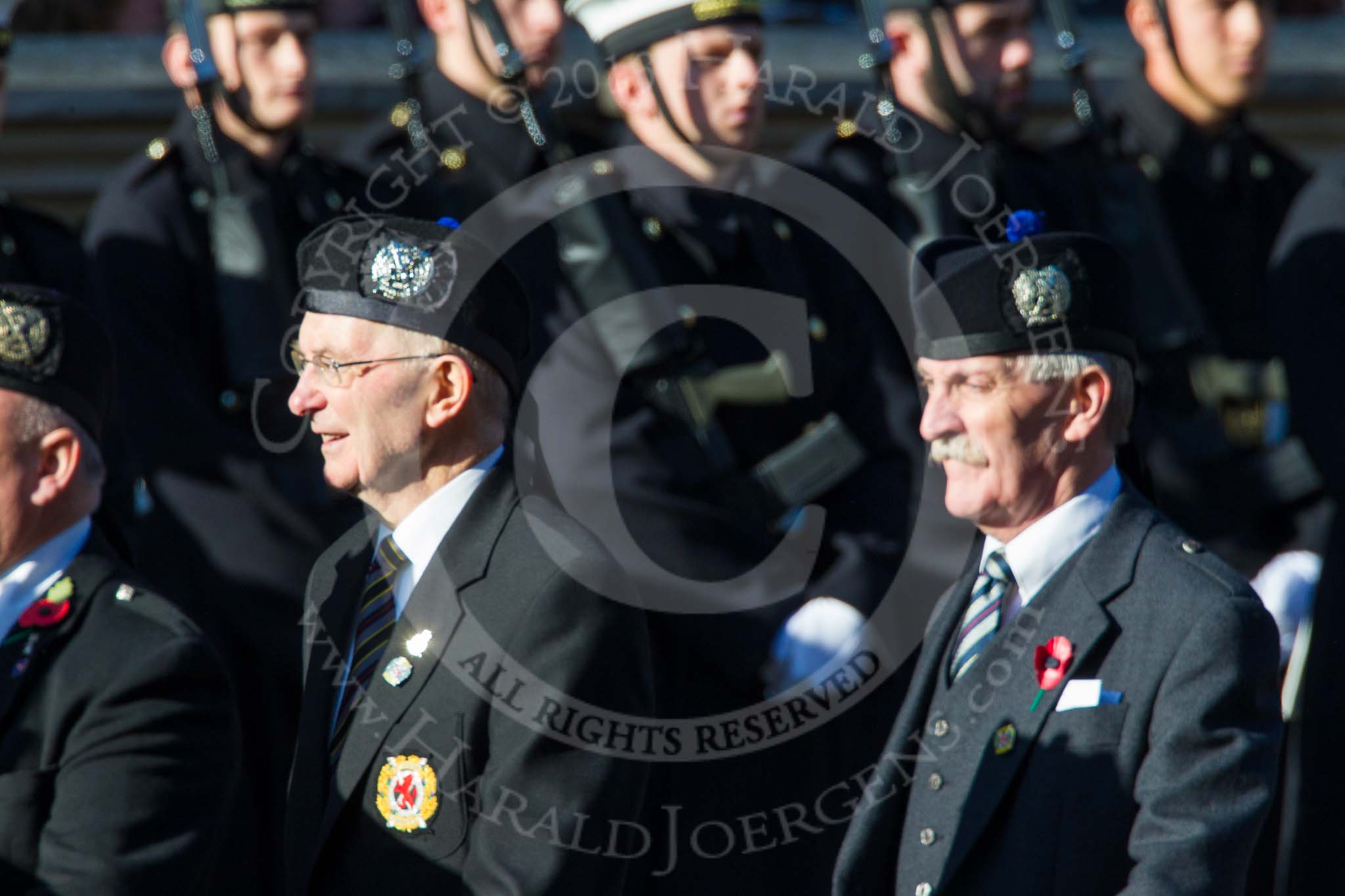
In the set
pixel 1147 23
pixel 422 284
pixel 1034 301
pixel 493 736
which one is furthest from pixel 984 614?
pixel 1147 23

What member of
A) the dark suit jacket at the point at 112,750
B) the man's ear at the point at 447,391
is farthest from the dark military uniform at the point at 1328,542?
the dark suit jacket at the point at 112,750

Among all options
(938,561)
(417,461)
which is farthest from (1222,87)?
(417,461)

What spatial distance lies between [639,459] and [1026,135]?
2.65m

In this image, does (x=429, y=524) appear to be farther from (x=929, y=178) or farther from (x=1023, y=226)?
(x=929, y=178)

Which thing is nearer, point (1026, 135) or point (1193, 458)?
point (1193, 458)

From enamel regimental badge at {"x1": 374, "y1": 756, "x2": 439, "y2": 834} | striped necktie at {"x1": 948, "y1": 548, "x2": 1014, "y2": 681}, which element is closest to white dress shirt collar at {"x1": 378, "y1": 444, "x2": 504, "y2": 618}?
enamel regimental badge at {"x1": 374, "y1": 756, "x2": 439, "y2": 834}

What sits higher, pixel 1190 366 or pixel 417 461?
pixel 417 461

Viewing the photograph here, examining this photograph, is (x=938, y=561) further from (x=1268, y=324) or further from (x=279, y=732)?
(x=279, y=732)

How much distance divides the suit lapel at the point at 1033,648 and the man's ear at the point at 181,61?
2.97 meters

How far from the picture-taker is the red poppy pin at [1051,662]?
3234 mm

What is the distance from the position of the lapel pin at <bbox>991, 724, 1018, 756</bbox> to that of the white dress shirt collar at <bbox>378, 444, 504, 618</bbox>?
0.87 metres

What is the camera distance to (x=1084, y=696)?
320 cm

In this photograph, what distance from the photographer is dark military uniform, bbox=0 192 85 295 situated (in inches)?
201

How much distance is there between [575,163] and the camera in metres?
5.43
